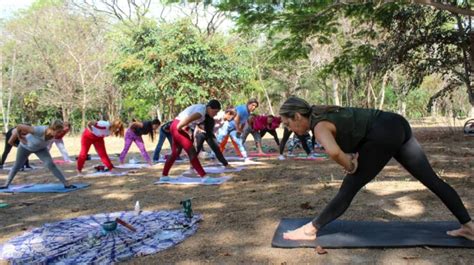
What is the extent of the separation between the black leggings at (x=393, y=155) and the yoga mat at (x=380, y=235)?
0.29m

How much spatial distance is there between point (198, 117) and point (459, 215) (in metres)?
4.51

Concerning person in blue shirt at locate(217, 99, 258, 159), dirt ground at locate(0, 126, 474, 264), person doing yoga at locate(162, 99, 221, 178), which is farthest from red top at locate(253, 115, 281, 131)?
person doing yoga at locate(162, 99, 221, 178)

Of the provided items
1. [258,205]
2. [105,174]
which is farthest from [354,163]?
[105,174]

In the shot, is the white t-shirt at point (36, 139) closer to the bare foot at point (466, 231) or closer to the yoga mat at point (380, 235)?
the yoga mat at point (380, 235)

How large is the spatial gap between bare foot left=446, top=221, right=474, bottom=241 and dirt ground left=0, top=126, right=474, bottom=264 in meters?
0.21

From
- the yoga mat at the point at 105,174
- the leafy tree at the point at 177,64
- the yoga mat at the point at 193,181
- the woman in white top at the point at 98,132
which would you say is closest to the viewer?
the yoga mat at the point at 193,181

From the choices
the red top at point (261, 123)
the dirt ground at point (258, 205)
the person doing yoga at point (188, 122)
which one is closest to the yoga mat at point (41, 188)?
the dirt ground at point (258, 205)

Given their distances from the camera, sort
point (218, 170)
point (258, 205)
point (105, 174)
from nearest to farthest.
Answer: point (258, 205) → point (218, 170) → point (105, 174)

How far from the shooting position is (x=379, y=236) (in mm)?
3930

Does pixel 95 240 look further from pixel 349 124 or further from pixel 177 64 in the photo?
pixel 177 64

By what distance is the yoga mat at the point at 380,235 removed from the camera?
3713 millimetres

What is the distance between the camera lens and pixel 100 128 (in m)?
9.11

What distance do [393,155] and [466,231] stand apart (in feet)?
3.07

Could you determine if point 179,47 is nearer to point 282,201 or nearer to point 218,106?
point 218,106
